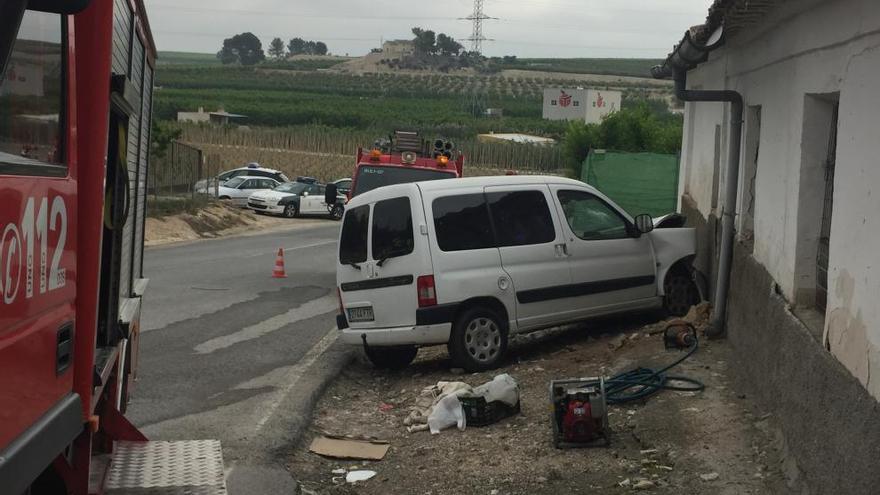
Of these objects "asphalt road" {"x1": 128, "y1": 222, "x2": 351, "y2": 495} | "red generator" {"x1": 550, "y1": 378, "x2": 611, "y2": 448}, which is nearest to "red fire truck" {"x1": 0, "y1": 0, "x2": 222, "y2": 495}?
"asphalt road" {"x1": 128, "y1": 222, "x2": 351, "y2": 495}

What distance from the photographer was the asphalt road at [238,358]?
8570 mm

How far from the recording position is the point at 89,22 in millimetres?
4215

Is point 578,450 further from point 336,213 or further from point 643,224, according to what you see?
point 336,213

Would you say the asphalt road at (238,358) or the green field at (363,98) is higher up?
the green field at (363,98)

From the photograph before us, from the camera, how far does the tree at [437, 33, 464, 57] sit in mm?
185625

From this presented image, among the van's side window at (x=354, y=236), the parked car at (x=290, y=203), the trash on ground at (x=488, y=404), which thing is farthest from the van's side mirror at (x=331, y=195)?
the parked car at (x=290, y=203)

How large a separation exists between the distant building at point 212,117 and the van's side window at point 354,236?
6703 cm

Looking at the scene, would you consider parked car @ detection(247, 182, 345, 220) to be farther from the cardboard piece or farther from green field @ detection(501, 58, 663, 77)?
green field @ detection(501, 58, 663, 77)

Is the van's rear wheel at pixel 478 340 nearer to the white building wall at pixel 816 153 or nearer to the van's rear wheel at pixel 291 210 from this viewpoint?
the white building wall at pixel 816 153

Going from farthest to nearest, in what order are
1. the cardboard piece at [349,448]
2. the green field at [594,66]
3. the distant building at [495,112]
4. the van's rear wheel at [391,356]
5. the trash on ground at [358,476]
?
the green field at [594,66], the distant building at [495,112], the van's rear wheel at [391,356], the cardboard piece at [349,448], the trash on ground at [358,476]

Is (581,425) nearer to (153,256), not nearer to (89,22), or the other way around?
(89,22)

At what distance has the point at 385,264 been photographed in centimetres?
1116

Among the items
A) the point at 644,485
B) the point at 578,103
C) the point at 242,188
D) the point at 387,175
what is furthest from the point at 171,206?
the point at 578,103

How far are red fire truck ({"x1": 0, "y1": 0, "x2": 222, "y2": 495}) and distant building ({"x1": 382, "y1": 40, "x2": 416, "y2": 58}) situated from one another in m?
181
